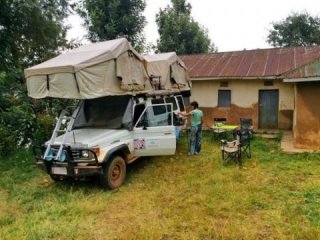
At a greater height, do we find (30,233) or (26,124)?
(26,124)

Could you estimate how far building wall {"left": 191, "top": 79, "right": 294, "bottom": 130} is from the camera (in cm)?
1477

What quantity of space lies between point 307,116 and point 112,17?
17126mm

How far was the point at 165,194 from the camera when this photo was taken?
24.3 ft

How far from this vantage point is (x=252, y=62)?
1630 cm

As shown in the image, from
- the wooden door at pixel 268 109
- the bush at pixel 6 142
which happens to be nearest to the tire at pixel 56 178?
the bush at pixel 6 142

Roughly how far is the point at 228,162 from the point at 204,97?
6.96 metres

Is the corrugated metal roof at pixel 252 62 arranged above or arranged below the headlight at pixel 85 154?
above

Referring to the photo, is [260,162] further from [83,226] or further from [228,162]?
[83,226]

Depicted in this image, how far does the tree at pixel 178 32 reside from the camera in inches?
A: 1043

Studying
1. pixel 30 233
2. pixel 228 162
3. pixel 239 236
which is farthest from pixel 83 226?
pixel 228 162

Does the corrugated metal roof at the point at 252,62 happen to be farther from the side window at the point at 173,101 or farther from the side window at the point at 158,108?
the side window at the point at 158,108

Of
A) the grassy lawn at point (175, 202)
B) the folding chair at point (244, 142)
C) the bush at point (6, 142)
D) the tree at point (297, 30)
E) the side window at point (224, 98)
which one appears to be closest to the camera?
the grassy lawn at point (175, 202)

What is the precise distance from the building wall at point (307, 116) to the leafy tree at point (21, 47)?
9.25 meters

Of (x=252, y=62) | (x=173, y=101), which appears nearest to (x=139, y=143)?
(x=173, y=101)
